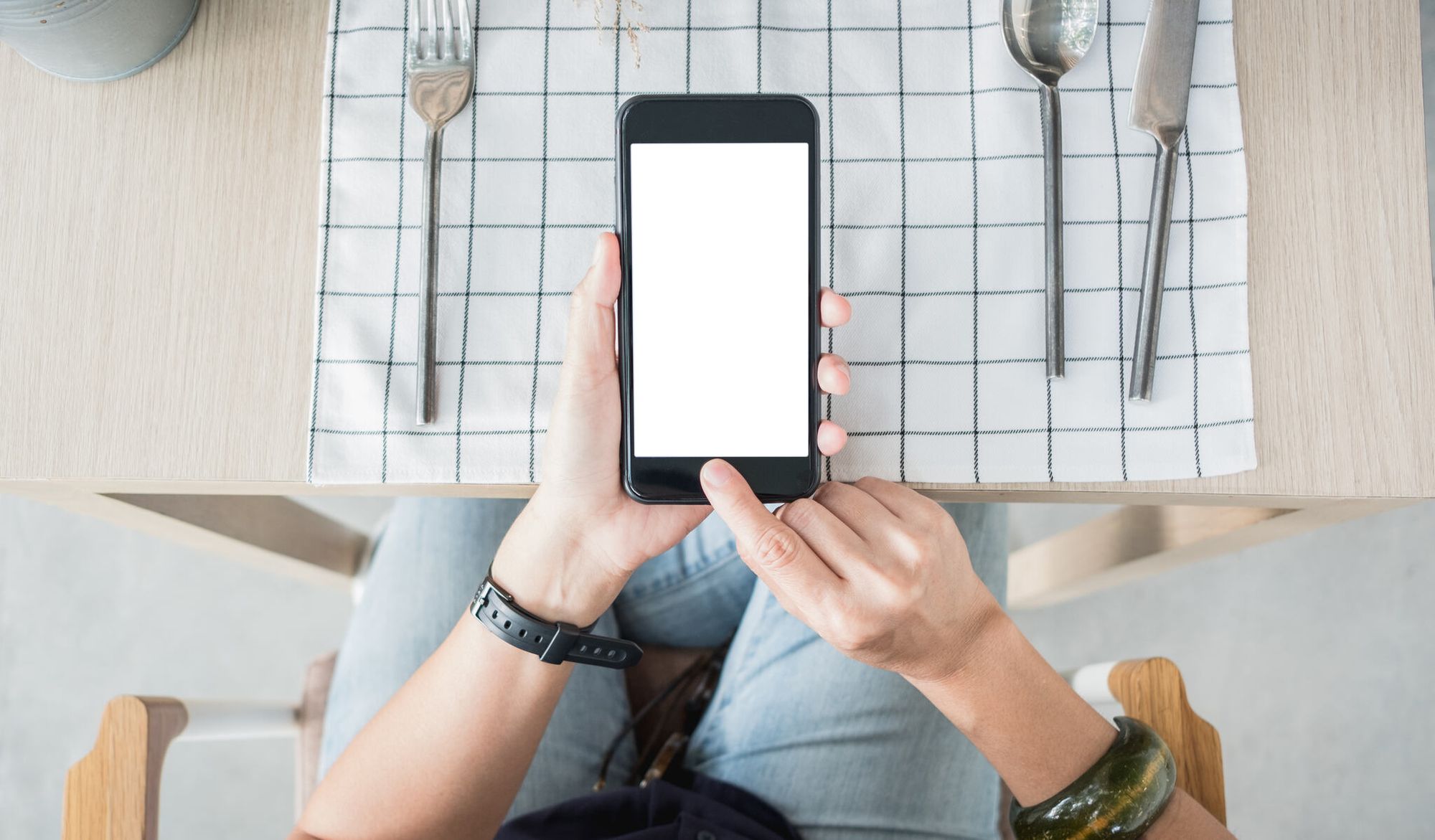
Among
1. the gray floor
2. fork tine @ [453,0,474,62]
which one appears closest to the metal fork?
fork tine @ [453,0,474,62]

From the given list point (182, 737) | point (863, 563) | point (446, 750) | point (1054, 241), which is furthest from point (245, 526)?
point (1054, 241)

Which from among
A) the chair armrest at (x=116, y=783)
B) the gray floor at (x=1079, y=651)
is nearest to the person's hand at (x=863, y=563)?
the chair armrest at (x=116, y=783)

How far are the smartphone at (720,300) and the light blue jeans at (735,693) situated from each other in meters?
0.22

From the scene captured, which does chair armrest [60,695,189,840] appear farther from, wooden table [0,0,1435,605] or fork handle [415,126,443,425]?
fork handle [415,126,443,425]

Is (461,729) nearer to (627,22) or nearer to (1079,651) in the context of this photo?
(627,22)

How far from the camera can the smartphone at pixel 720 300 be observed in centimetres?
44

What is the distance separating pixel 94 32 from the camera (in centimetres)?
47

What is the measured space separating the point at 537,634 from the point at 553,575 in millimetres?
36

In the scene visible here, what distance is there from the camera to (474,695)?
513 millimetres

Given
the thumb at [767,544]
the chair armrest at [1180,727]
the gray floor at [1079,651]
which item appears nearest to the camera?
the thumb at [767,544]

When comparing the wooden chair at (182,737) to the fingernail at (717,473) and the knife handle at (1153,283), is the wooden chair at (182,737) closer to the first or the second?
the knife handle at (1153,283)

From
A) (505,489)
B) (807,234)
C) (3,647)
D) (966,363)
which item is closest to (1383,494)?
(966,363)

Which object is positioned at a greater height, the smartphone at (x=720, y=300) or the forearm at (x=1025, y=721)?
the smartphone at (x=720, y=300)

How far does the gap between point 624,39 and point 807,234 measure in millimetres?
190
